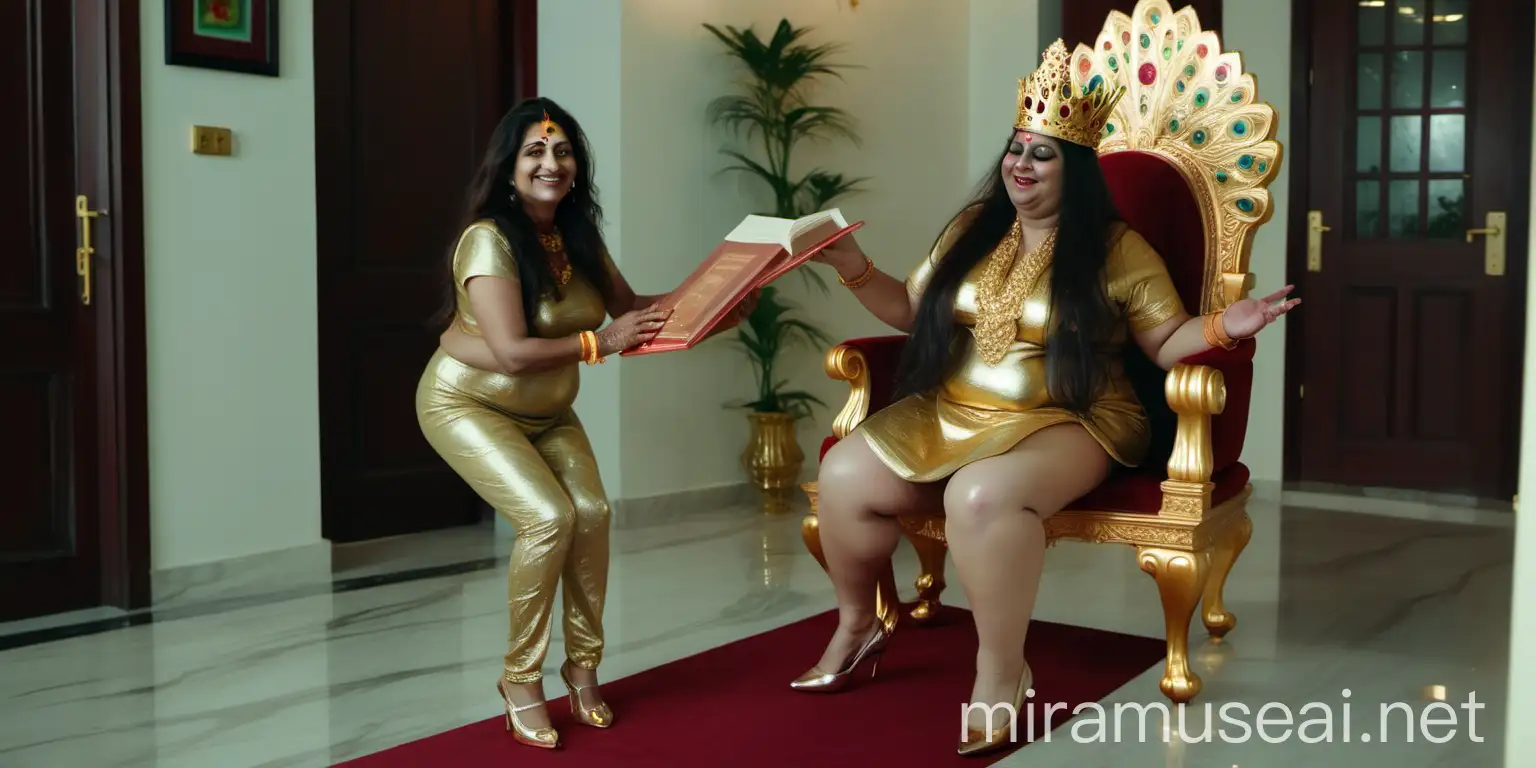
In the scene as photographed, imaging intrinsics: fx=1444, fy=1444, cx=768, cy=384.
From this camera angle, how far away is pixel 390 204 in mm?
4723

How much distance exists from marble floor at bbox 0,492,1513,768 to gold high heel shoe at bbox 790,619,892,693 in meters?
0.42

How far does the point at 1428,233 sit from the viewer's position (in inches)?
219

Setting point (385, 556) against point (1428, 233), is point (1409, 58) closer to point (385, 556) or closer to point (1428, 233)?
point (1428, 233)

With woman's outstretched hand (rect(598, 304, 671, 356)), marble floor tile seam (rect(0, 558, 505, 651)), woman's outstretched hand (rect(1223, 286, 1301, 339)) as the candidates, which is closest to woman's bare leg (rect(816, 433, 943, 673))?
woman's outstretched hand (rect(598, 304, 671, 356))

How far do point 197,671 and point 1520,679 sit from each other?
2665 millimetres

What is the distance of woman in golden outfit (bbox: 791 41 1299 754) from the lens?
2.85 meters

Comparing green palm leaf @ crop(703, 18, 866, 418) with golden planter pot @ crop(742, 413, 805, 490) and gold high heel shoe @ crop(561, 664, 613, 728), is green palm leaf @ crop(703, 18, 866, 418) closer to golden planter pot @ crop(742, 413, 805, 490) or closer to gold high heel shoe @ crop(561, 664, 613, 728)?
golden planter pot @ crop(742, 413, 805, 490)

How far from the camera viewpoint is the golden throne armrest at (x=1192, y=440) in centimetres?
285

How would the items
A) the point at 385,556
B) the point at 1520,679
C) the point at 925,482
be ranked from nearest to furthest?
the point at 1520,679 < the point at 925,482 < the point at 385,556

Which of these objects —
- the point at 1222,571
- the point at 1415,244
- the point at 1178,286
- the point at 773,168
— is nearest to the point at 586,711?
the point at 1222,571

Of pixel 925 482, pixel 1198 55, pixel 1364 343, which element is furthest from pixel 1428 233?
pixel 925 482

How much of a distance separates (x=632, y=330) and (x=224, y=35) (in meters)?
1.95

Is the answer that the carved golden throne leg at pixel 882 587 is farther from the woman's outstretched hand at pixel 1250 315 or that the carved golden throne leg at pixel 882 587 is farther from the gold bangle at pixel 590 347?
the woman's outstretched hand at pixel 1250 315

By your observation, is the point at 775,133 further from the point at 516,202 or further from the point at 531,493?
the point at 531,493
